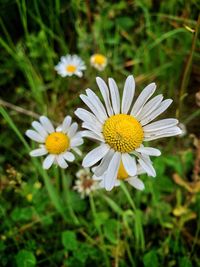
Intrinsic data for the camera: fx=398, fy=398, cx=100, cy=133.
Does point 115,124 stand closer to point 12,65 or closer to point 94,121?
point 94,121

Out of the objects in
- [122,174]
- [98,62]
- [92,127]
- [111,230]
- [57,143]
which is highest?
[98,62]

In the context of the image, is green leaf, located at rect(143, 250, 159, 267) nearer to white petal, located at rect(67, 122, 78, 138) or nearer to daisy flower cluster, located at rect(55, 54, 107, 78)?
white petal, located at rect(67, 122, 78, 138)

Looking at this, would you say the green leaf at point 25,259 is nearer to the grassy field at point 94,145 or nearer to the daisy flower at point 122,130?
the grassy field at point 94,145

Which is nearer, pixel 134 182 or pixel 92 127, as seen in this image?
pixel 92 127

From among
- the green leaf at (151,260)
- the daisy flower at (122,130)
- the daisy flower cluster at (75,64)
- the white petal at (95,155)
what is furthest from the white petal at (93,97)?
the daisy flower cluster at (75,64)

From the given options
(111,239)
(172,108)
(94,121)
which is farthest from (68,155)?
(172,108)

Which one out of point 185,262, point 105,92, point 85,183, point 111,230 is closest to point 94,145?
point 85,183

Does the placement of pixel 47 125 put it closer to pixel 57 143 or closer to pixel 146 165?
pixel 57 143
